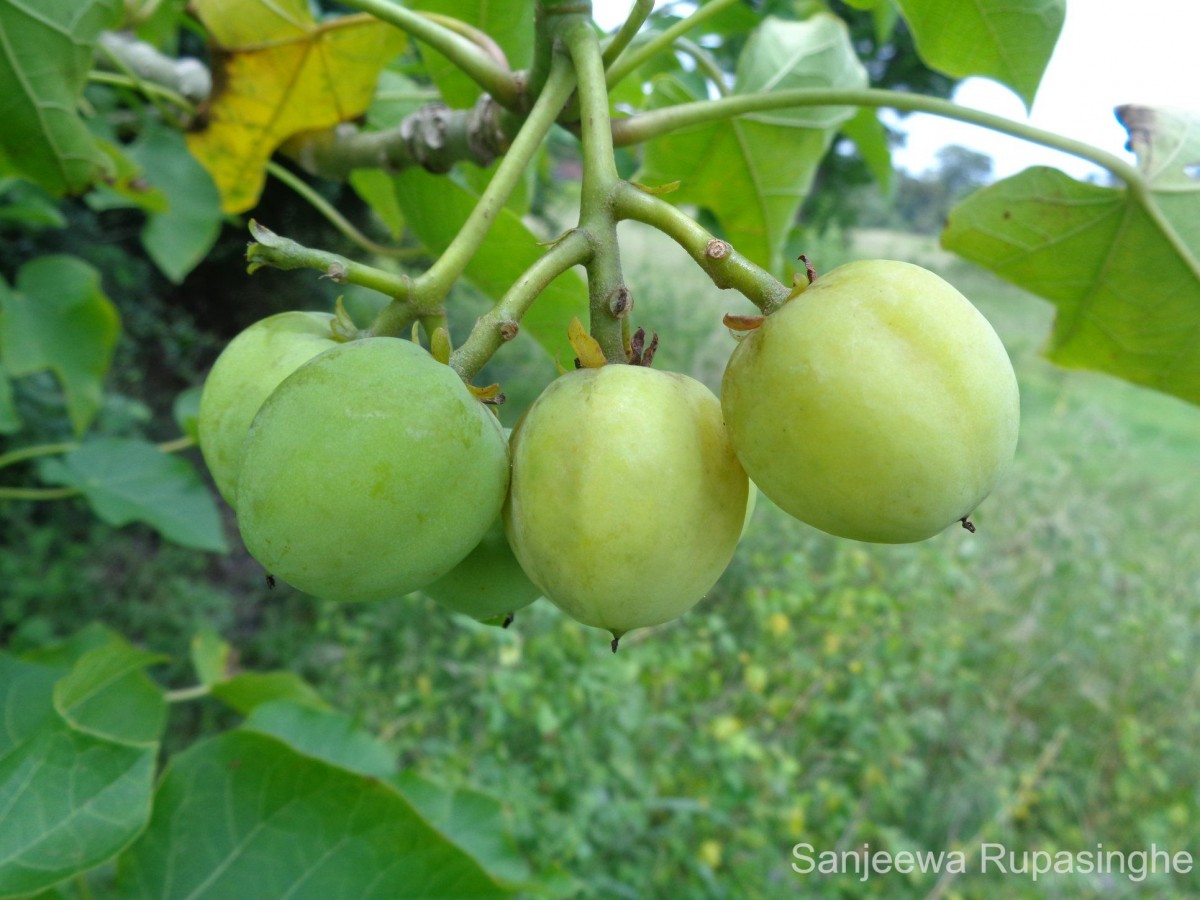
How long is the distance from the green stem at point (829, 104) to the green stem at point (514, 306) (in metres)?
0.35

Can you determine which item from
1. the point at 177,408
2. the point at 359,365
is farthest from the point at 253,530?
the point at 177,408

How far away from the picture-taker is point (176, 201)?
225 cm

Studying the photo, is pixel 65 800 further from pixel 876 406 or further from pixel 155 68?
pixel 155 68

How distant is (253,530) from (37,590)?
12.3 feet

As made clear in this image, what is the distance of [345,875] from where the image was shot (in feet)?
4.40

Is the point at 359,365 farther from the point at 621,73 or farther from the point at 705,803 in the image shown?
the point at 705,803

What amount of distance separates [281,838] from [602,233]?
42.8 inches

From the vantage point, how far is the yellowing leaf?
2.65 feet

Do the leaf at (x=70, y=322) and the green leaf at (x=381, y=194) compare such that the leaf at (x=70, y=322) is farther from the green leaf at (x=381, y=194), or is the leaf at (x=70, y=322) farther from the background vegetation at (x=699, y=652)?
the green leaf at (x=381, y=194)

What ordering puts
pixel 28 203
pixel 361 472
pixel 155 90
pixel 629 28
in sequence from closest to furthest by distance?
pixel 361 472 → pixel 629 28 → pixel 155 90 → pixel 28 203

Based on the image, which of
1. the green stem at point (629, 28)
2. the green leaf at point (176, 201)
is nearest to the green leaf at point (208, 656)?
the green leaf at point (176, 201)

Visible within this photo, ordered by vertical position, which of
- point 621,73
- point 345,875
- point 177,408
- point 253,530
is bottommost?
point 177,408

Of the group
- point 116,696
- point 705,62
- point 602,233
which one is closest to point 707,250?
point 602,233

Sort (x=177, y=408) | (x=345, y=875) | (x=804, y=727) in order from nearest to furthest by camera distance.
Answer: (x=345, y=875)
(x=177, y=408)
(x=804, y=727)
